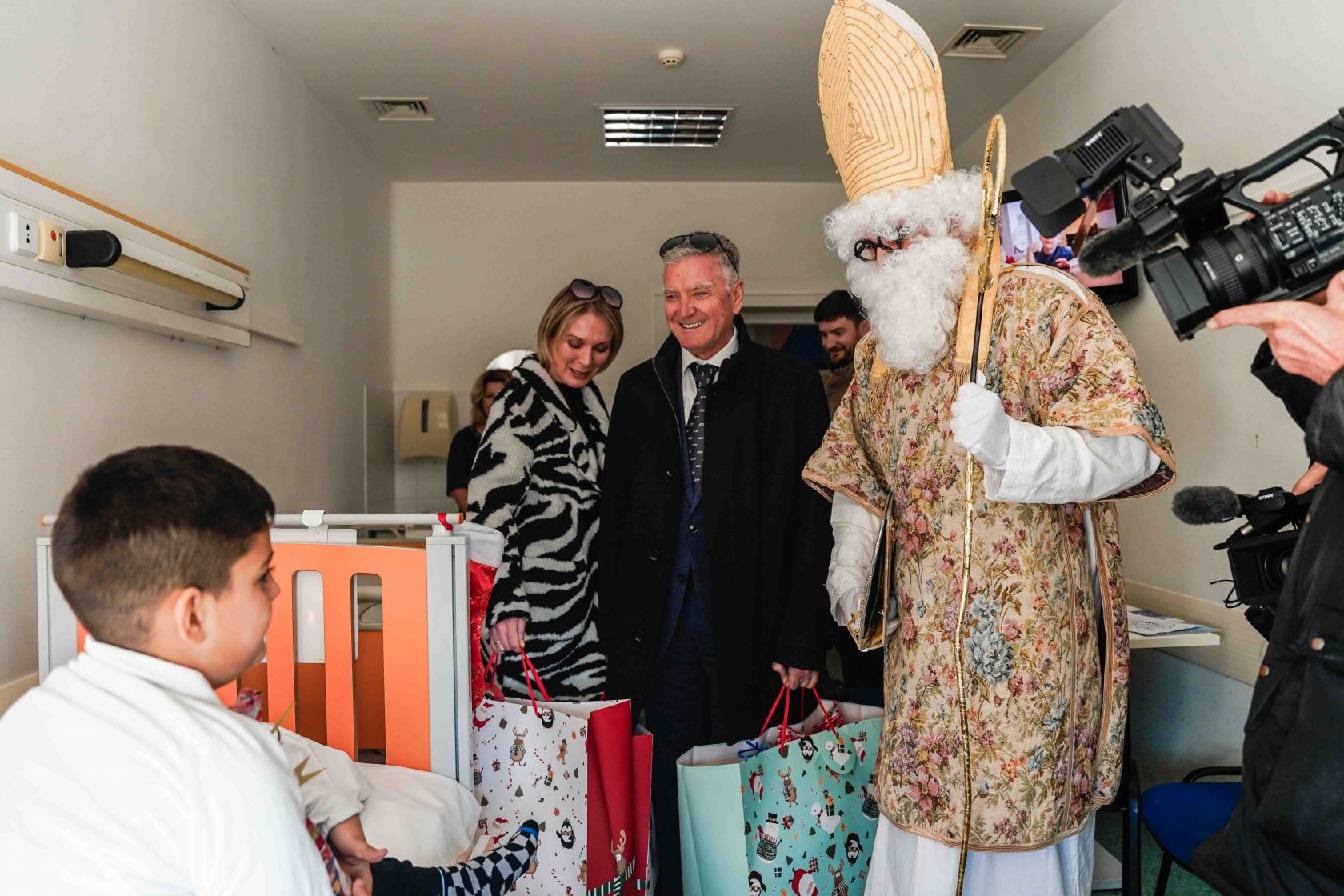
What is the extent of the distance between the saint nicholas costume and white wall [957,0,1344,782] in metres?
1.13

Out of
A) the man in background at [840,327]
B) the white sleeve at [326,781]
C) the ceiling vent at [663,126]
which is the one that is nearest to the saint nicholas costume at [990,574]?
the white sleeve at [326,781]

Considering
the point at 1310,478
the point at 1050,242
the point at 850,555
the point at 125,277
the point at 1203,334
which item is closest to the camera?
the point at 1310,478

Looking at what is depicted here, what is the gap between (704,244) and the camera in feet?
6.97

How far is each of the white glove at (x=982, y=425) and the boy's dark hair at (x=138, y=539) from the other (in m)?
0.92

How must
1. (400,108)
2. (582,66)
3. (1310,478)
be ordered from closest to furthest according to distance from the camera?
(1310,478)
(582,66)
(400,108)

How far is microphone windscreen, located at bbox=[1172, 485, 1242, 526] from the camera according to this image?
61.1 inches

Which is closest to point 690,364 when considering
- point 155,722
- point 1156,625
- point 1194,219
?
point 1194,219

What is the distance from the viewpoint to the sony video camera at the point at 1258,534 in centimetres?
147

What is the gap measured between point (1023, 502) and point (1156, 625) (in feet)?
4.01

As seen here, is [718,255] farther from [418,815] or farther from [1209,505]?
[418,815]

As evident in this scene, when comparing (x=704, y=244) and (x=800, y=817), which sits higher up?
(x=704, y=244)

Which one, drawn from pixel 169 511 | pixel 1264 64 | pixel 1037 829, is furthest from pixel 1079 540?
pixel 1264 64

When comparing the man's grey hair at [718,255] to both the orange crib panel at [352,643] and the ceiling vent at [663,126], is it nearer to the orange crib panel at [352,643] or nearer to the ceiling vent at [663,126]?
the orange crib panel at [352,643]

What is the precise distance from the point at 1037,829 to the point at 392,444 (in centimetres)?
406
